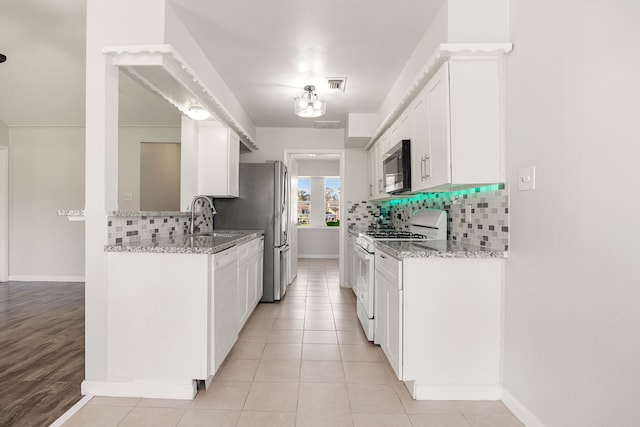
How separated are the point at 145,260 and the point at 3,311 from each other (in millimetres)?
2879

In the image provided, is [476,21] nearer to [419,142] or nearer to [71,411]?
[419,142]

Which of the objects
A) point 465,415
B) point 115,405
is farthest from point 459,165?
point 115,405

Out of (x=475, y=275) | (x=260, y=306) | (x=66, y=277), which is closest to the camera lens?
(x=475, y=275)

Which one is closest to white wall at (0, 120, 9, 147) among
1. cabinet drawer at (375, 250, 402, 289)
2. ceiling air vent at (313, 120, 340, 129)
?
ceiling air vent at (313, 120, 340, 129)

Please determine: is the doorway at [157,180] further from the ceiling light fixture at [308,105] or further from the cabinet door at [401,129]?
the cabinet door at [401,129]

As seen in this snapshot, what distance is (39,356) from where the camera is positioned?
7.82 feet

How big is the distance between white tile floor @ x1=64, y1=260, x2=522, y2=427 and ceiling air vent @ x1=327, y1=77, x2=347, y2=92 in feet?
7.86

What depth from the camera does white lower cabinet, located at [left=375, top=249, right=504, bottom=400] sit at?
1.90 metres

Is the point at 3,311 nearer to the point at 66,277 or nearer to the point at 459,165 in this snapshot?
the point at 66,277

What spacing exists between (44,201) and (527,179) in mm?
6190

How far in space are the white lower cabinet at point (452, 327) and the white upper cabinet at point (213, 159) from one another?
2222mm

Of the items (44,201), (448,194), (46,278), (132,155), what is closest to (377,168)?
(448,194)

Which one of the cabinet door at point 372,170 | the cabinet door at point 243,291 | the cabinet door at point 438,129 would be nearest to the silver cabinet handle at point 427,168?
the cabinet door at point 438,129

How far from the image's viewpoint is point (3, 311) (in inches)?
136
